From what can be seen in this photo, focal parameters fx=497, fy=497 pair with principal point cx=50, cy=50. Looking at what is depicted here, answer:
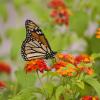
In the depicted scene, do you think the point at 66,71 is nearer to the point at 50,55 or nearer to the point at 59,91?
the point at 59,91

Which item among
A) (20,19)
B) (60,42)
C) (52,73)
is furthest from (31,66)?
(20,19)

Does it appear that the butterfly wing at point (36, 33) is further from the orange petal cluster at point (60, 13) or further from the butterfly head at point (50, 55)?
the orange petal cluster at point (60, 13)

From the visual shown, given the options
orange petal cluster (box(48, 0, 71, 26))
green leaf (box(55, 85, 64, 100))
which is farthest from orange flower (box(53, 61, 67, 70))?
orange petal cluster (box(48, 0, 71, 26))

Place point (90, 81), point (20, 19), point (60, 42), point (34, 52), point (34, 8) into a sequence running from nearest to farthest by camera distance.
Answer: point (90, 81) < point (34, 52) < point (60, 42) < point (34, 8) < point (20, 19)

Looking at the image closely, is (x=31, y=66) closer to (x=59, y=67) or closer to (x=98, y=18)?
(x=59, y=67)

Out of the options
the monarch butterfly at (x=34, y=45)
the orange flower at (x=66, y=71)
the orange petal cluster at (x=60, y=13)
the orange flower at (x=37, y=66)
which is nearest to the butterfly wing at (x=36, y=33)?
the monarch butterfly at (x=34, y=45)

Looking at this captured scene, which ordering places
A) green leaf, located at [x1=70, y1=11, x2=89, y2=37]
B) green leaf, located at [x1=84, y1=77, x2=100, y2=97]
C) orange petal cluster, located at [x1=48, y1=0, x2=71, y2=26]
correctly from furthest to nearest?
green leaf, located at [x1=70, y1=11, x2=89, y2=37], orange petal cluster, located at [x1=48, y1=0, x2=71, y2=26], green leaf, located at [x1=84, y1=77, x2=100, y2=97]

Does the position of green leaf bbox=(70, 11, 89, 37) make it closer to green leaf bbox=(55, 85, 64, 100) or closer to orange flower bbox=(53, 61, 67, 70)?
orange flower bbox=(53, 61, 67, 70)

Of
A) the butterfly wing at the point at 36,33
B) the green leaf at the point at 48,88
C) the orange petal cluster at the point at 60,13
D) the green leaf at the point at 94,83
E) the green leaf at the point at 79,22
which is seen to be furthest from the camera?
the green leaf at the point at 79,22
